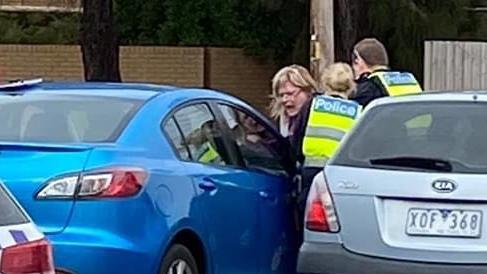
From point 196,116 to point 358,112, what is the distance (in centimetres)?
111

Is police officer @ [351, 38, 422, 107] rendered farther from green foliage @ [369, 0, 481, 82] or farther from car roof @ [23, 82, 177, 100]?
green foliage @ [369, 0, 481, 82]

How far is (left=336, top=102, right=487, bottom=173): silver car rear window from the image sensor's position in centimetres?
714

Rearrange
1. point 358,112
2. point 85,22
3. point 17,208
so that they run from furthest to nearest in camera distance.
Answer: point 85,22 → point 358,112 → point 17,208

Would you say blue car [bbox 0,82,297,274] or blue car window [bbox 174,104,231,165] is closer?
blue car [bbox 0,82,297,274]

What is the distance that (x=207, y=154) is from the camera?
316 inches

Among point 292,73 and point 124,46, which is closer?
point 292,73

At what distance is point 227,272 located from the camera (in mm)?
8023

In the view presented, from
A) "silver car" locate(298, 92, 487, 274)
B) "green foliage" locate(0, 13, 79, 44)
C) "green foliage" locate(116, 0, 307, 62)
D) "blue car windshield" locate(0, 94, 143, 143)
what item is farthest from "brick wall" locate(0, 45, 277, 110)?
"silver car" locate(298, 92, 487, 274)

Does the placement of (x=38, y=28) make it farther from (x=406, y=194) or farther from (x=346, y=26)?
(x=406, y=194)

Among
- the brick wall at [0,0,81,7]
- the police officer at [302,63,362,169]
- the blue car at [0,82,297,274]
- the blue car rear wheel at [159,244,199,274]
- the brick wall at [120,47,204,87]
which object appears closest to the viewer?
the blue car at [0,82,297,274]

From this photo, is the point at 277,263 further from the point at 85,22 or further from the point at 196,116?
the point at 85,22

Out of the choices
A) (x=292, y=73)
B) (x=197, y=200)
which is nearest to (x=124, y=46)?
(x=292, y=73)

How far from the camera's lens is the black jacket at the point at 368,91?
30.6ft

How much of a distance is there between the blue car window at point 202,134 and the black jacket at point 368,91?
1.38 metres
